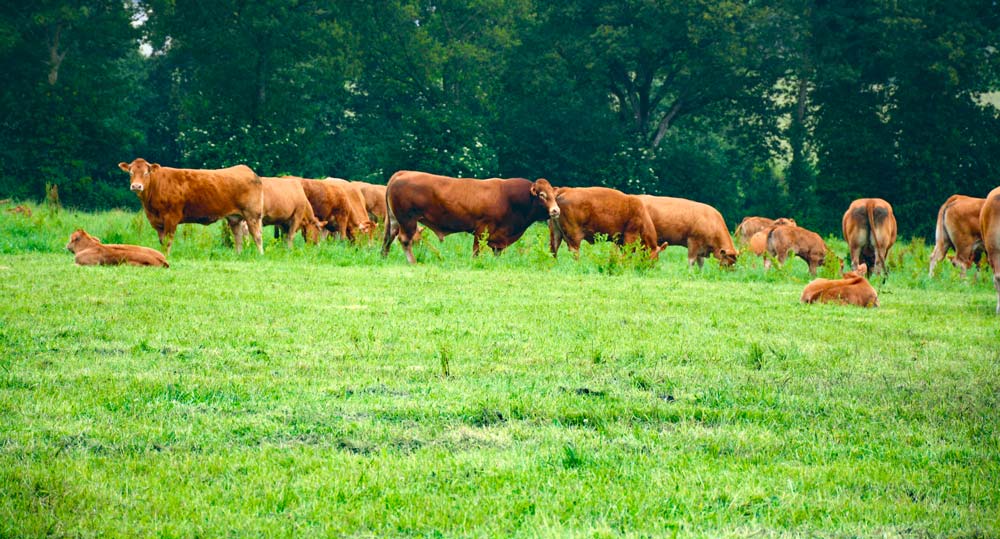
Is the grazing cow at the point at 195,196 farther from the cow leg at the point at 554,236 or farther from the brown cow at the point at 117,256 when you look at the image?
the cow leg at the point at 554,236

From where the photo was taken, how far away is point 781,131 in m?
44.2

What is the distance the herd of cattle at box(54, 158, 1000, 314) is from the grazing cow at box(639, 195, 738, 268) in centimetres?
2

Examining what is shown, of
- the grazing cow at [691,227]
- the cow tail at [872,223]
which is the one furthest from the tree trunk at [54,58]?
the cow tail at [872,223]

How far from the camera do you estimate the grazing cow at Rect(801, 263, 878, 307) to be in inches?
441

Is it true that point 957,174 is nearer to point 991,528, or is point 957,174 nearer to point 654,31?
point 654,31

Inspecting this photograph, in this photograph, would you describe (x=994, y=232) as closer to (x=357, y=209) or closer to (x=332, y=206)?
(x=332, y=206)

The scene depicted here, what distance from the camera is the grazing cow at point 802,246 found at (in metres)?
18.4

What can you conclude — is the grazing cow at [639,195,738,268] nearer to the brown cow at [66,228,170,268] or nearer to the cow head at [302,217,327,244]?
the cow head at [302,217,327,244]

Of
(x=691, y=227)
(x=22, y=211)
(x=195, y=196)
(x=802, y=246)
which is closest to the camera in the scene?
(x=195, y=196)

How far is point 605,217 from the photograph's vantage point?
59.2 ft

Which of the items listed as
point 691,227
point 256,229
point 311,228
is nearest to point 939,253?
point 691,227

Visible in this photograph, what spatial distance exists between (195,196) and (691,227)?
9.07 m

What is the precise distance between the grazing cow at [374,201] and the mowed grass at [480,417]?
1391 cm

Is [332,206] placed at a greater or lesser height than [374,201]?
lesser
